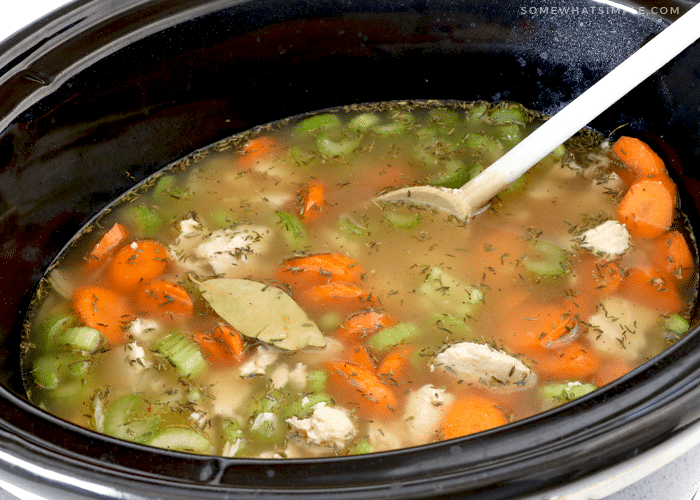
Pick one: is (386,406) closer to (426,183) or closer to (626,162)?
(426,183)

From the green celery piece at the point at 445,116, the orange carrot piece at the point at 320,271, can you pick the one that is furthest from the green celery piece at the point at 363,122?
the orange carrot piece at the point at 320,271

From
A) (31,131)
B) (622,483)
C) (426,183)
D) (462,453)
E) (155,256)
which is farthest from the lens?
(426,183)

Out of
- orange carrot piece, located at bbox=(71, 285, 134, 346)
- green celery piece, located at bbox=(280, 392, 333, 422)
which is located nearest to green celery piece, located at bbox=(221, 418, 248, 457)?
green celery piece, located at bbox=(280, 392, 333, 422)

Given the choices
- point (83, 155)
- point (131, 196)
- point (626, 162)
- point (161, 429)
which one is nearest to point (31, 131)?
point (83, 155)

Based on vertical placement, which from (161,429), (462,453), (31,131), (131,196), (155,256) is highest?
(131,196)

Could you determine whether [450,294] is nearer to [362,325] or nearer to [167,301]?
[362,325]

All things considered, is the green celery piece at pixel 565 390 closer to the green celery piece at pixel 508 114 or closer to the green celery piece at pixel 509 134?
the green celery piece at pixel 509 134
